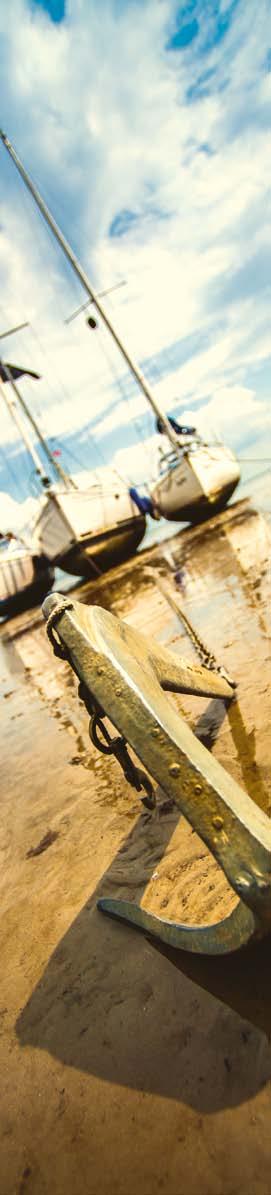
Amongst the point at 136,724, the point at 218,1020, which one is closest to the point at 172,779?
the point at 136,724

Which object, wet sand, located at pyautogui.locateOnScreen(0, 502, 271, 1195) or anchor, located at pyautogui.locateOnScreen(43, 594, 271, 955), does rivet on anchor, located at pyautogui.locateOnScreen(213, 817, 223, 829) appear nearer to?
anchor, located at pyautogui.locateOnScreen(43, 594, 271, 955)

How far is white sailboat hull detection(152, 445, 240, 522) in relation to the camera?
19438 millimetres

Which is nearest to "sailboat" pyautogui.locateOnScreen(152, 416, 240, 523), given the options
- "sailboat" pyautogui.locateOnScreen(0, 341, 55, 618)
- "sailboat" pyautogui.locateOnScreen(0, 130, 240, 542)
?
"sailboat" pyautogui.locateOnScreen(0, 130, 240, 542)

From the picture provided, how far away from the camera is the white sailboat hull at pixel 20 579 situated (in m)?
20.9

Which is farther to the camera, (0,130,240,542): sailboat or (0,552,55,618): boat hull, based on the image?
(0,552,55,618): boat hull

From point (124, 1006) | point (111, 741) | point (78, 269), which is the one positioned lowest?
point (124, 1006)

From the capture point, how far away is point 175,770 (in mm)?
1327

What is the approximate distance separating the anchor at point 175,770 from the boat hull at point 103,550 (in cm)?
1579

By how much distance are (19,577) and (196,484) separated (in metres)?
8.39

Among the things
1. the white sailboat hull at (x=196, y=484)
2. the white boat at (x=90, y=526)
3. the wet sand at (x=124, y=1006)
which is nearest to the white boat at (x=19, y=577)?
the white boat at (x=90, y=526)

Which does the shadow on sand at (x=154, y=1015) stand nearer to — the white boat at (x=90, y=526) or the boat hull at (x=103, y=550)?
the boat hull at (x=103, y=550)

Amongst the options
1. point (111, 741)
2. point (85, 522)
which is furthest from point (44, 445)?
point (111, 741)

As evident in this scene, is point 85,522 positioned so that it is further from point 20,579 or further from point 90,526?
point 20,579

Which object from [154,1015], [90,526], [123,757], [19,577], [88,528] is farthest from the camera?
[19,577]
